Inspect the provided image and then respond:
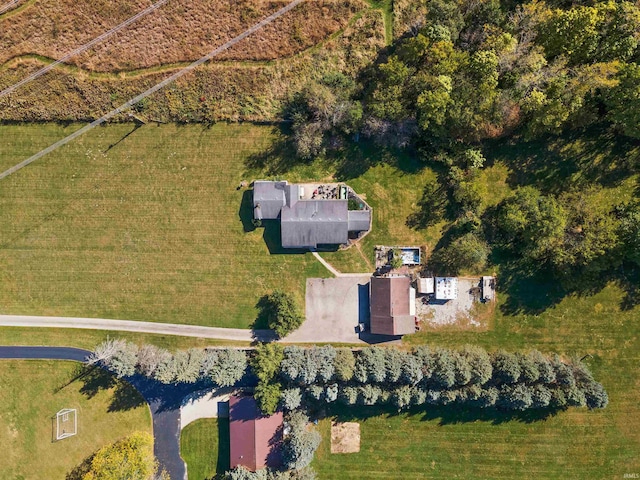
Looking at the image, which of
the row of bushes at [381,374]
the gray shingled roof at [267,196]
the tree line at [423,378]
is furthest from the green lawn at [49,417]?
the gray shingled roof at [267,196]

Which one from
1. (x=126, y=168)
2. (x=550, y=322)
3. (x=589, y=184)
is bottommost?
(x=550, y=322)

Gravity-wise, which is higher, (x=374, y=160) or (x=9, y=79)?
(x=9, y=79)

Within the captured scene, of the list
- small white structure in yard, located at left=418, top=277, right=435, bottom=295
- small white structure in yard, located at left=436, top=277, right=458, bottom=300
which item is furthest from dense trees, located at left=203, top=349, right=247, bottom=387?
small white structure in yard, located at left=436, top=277, right=458, bottom=300

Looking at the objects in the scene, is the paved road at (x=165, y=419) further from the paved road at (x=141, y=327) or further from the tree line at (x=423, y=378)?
the tree line at (x=423, y=378)

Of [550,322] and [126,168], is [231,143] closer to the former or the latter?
[126,168]

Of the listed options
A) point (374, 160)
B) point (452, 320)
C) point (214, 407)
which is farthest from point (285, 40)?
point (214, 407)

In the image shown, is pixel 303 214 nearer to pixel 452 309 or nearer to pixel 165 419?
pixel 452 309
